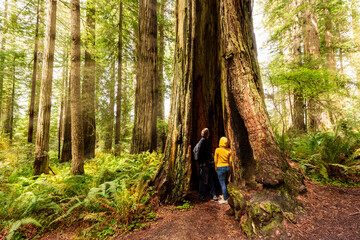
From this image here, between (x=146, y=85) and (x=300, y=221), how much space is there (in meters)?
5.76

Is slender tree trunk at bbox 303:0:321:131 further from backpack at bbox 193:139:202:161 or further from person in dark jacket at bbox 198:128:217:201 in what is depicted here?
backpack at bbox 193:139:202:161

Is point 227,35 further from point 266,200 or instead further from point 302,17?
point 302,17

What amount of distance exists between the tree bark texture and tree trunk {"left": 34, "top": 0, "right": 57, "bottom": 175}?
519cm

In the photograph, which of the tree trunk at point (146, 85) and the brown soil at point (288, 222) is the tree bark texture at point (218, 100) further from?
the tree trunk at point (146, 85)

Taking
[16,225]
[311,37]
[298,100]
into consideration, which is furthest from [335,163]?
[16,225]

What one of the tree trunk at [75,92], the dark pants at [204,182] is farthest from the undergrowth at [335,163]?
the tree trunk at [75,92]

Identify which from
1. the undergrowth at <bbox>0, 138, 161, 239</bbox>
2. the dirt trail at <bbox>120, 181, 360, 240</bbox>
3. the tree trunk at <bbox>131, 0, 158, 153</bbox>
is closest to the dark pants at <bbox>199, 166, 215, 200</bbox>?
the dirt trail at <bbox>120, 181, 360, 240</bbox>

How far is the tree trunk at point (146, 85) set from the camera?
19.5 feet

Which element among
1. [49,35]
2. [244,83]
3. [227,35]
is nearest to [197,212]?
[244,83]

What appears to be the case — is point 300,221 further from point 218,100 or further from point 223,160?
point 218,100

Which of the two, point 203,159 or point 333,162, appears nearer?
point 333,162

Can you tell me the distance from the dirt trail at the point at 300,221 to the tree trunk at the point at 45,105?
5364mm

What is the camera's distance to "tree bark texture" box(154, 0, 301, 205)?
9.45 ft

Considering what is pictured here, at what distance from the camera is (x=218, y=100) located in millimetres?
4082
